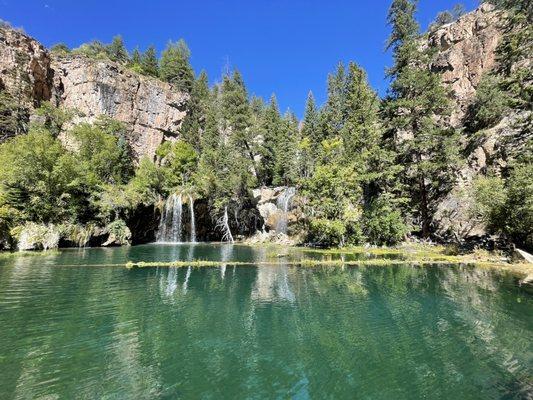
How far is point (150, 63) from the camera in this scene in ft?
252

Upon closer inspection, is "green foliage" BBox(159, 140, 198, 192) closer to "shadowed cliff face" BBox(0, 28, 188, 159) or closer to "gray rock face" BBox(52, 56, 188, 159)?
"gray rock face" BBox(52, 56, 188, 159)

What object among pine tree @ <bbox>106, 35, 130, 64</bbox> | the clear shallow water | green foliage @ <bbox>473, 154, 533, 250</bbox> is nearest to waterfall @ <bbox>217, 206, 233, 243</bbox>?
green foliage @ <bbox>473, 154, 533, 250</bbox>

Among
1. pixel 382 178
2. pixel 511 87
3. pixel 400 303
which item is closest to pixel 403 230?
pixel 382 178

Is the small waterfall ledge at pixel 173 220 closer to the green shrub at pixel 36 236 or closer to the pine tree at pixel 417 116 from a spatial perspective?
the green shrub at pixel 36 236

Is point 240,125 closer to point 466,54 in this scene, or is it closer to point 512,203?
point 466,54

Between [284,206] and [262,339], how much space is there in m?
40.9

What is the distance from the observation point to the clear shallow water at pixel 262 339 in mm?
7047

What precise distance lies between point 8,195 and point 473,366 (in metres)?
39.6

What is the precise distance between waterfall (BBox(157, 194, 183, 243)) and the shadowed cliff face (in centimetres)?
1893

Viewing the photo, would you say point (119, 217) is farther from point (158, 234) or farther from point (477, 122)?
point (477, 122)

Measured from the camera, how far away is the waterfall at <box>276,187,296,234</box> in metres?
49.4

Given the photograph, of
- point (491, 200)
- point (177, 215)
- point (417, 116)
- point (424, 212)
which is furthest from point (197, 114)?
point (491, 200)

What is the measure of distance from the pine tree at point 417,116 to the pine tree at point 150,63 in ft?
174

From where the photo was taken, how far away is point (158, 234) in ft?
163
